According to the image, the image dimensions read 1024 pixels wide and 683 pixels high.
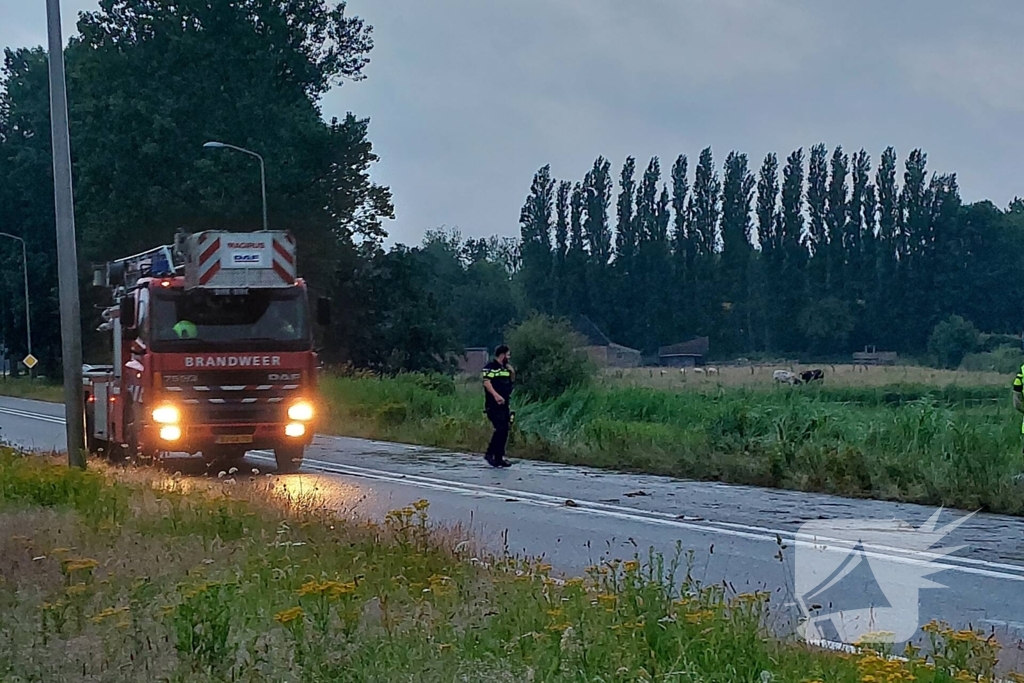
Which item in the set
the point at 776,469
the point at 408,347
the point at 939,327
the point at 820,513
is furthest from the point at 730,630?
the point at 939,327

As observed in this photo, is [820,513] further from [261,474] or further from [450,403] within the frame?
[450,403]

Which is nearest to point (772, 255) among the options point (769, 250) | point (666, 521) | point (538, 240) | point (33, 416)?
point (769, 250)

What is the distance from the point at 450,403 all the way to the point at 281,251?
44.9 feet

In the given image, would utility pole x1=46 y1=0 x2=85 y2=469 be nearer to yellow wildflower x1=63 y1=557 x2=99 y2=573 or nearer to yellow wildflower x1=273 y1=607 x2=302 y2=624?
yellow wildflower x1=63 y1=557 x2=99 y2=573

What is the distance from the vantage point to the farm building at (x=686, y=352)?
92156mm

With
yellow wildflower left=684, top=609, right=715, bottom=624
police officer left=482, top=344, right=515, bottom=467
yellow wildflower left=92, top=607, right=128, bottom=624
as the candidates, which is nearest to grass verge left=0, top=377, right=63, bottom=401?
police officer left=482, top=344, right=515, bottom=467

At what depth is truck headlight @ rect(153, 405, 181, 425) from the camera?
1656 cm

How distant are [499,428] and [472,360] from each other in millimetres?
58744

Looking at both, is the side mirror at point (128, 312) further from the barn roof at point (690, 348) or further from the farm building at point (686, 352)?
the barn roof at point (690, 348)

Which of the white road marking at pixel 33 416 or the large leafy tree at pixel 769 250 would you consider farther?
the large leafy tree at pixel 769 250

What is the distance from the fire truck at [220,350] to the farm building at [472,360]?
4353 cm

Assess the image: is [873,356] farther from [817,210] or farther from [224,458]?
[224,458]

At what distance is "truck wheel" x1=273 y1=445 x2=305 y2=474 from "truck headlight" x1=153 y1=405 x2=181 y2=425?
1992 millimetres

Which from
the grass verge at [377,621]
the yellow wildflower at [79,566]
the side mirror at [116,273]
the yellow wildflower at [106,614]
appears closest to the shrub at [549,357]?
the side mirror at [116,273]
